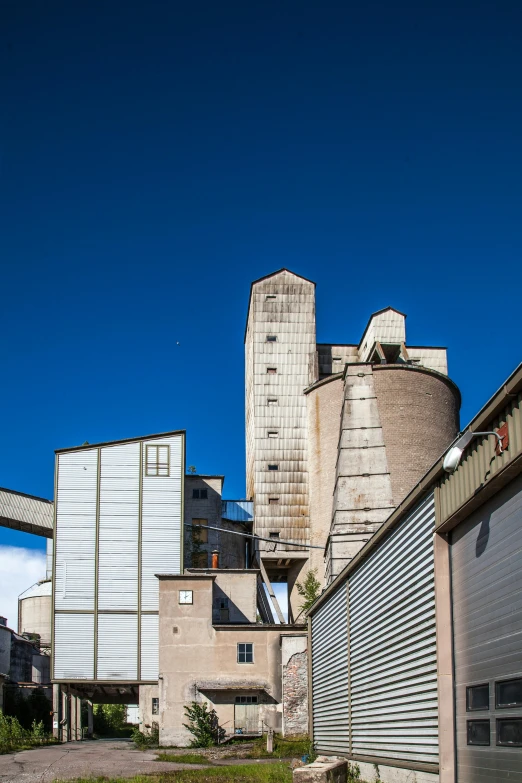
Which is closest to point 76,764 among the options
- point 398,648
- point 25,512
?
point 398,648

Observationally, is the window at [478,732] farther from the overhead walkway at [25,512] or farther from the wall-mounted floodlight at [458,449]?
the overhead walkway at [25,512]

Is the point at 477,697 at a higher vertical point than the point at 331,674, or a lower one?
higher

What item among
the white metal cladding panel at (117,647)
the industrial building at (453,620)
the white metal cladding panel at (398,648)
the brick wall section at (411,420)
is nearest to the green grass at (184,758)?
the white metal cladding panel at (398,648)

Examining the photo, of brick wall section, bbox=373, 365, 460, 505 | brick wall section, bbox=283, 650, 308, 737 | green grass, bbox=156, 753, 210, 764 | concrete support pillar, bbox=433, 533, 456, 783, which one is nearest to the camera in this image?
concrete support pillar, bbox=433, 533, 456, 783

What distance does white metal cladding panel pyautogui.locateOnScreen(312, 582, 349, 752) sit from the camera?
66.2 ft

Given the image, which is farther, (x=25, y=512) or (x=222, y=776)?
(x=25, y=512)

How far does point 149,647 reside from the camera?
3891 centimetres

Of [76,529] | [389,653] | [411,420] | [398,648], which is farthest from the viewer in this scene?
[411,420]

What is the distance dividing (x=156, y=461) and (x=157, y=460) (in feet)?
0.23

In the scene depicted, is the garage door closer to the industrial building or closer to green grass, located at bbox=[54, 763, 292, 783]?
the industrial building

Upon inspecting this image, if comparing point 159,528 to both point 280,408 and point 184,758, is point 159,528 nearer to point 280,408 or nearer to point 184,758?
point 280,408

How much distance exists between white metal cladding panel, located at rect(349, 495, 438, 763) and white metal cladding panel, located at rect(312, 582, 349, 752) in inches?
60.5

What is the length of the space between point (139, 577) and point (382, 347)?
72.4ft

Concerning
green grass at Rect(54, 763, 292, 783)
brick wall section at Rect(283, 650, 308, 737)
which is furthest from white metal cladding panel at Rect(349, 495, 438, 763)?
brick wall section at Rect(283, 650, 308, 737)
